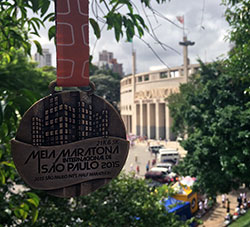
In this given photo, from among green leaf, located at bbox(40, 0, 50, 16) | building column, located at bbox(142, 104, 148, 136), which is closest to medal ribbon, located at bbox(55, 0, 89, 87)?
green leaf, located at bbox(40, 0, 50, 16)

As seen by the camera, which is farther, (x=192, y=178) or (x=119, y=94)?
(x=119, y=94)

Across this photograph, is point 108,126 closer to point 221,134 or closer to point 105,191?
point 105,191

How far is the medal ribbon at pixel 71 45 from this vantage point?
1.71m

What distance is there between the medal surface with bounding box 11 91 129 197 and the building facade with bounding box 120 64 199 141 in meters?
35.8

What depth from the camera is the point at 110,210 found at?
5.77m

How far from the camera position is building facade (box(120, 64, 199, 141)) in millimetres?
39706

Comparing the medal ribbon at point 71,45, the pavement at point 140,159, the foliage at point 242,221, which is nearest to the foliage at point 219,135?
the foliage at point 242,221

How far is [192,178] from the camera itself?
38.2ft

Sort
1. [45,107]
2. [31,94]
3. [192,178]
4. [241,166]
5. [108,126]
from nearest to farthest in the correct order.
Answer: [45,107] → [108,126] → [31,94] → [241,166] → [192,178]

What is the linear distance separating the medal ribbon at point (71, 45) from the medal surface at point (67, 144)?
0.11m

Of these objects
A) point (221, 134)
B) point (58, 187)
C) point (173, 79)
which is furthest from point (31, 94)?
point (173, 79)

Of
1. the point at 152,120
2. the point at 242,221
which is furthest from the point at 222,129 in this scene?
the point at 152,120

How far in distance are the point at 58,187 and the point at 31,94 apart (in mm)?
1060

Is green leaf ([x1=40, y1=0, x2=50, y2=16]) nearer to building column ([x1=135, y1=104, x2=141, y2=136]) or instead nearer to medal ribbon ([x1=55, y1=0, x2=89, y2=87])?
medal ribbon ([x1=55, y1=0, x2=89, y2=87])
